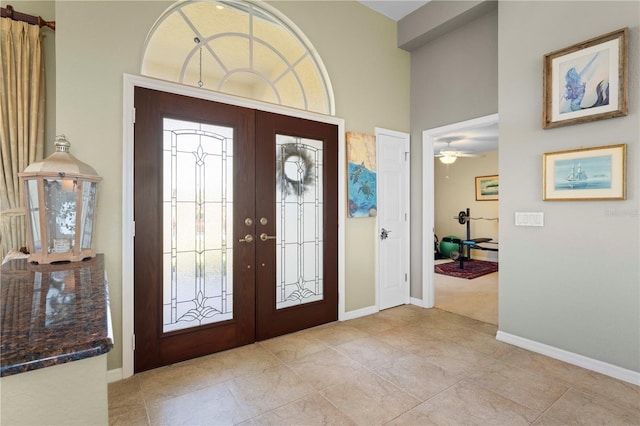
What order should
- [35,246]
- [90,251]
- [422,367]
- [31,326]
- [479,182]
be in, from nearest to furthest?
[31,326]
[35,246]
[90,251]
[422,367]
[479,182]

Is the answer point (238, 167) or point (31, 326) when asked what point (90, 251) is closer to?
point (238, 167)

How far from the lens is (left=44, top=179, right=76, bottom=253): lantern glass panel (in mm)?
1811

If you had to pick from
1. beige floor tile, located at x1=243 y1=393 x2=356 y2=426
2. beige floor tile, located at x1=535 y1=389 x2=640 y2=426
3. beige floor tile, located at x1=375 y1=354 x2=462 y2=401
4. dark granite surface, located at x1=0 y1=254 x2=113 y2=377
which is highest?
dark granite surface, located at x1=0 y1=254 x2=113 y2=377

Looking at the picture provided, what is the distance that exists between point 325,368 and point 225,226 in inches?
56.9

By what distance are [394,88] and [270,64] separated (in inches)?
67.8

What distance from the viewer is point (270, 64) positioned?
10.1ft

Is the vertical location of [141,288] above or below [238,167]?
below

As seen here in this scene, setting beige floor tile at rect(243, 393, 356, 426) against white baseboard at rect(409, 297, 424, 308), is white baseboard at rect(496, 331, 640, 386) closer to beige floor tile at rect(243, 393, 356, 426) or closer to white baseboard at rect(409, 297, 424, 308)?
white baseboard at rect(409, 297, 424, 308)

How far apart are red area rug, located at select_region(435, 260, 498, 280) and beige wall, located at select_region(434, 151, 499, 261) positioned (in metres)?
0.82

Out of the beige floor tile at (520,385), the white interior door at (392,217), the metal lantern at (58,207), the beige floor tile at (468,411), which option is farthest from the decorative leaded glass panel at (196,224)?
the beige floor tile at (520,385)

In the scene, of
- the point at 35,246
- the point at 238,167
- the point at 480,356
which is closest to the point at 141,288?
the point at 35,246

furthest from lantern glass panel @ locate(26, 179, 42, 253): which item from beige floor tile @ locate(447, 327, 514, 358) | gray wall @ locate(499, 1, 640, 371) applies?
gray wall @ locate(499, 1, 640, 371)

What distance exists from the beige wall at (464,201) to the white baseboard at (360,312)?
17.0 ft

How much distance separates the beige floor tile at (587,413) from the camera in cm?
183
